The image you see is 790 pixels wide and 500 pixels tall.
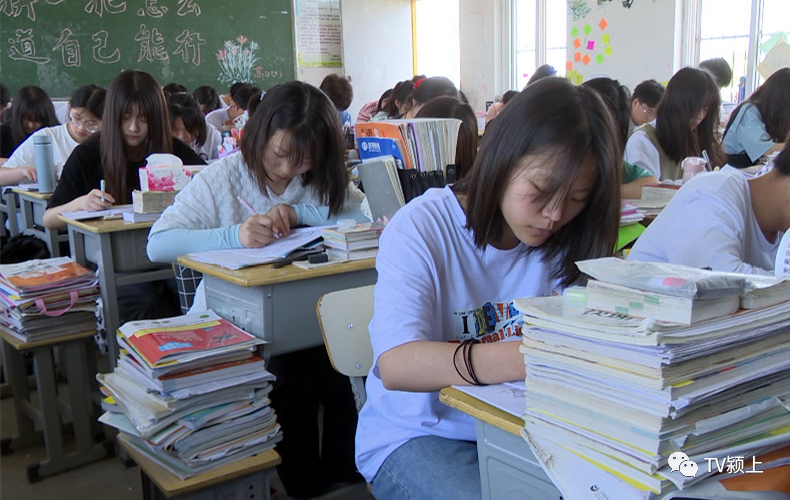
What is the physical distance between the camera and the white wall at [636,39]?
251 inches

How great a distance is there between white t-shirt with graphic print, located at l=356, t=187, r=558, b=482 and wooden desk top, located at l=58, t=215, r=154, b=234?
151 cm

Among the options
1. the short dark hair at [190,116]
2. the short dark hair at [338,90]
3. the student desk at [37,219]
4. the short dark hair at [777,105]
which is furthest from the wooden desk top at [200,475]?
the short dark hair at [338,90]

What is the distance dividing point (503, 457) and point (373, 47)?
30.0 feet

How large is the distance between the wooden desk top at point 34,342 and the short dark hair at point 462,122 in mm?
1348

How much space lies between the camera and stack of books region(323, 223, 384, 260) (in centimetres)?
186

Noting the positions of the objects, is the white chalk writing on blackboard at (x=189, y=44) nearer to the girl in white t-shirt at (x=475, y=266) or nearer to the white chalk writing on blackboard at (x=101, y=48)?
the white chalk writing on blackboard at (x=101, y=48)

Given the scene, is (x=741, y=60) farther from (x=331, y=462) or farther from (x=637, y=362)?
(x=637, y=362)

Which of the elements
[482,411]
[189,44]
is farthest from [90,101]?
[189,44]

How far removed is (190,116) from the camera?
4512mm

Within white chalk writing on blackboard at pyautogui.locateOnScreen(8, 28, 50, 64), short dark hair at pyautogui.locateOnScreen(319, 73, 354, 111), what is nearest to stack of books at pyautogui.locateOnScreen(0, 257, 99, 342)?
short dark hair at pyautogui.locateOnScreen(319, 73, 354, 111)

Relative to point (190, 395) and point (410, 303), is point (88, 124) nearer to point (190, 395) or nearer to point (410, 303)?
point (190, 395)

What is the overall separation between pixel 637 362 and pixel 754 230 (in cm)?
98

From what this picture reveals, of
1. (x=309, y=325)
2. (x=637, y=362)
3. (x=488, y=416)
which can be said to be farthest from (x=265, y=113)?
(x=637, y=362)

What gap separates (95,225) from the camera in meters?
2.46
